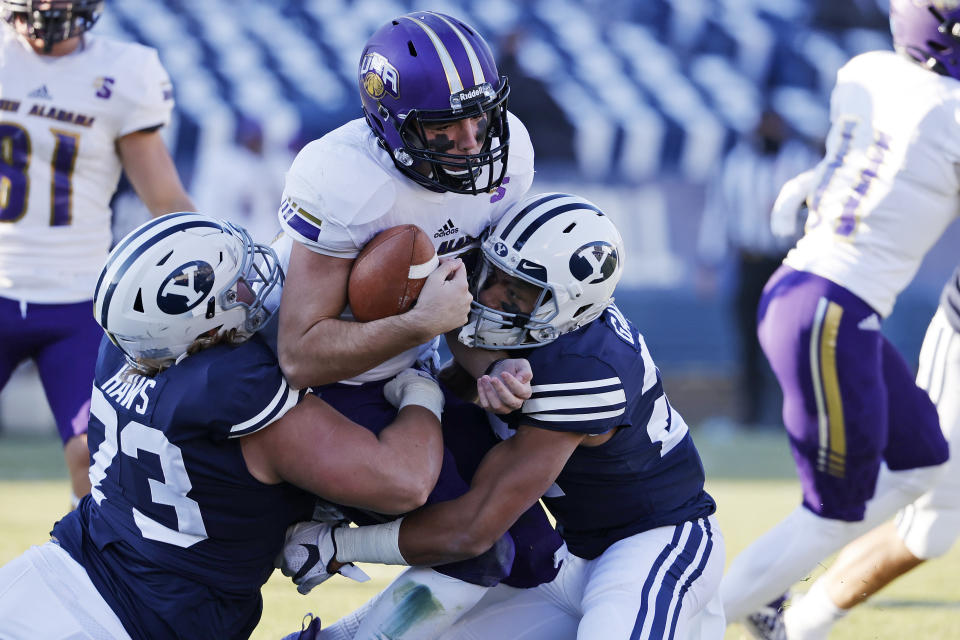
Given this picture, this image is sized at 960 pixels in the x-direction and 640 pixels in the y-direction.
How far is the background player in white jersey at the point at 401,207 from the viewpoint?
2566 mm

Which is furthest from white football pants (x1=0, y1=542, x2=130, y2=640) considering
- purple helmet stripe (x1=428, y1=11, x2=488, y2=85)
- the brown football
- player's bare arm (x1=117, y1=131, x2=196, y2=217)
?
player's bare arm (x1=117, y1=131, x2=196, y2=217)

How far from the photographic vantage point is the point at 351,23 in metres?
10.1

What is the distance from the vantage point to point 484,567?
2.71 metres

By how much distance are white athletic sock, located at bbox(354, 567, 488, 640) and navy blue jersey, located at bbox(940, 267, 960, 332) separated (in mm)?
2032

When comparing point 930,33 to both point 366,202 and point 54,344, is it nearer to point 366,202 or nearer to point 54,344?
point 366,202

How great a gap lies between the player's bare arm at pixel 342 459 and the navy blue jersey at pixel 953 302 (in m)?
2.12

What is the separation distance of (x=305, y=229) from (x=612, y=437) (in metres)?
0.86

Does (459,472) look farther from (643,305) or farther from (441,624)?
(643,305)

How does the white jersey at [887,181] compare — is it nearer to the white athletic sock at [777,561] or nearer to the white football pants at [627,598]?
the white athletic sock at [777,561]

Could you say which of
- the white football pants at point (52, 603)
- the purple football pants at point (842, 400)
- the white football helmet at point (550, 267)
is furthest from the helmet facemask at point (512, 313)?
the purple football pants at point (842, 400)

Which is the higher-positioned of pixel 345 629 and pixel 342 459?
pixel 342 459

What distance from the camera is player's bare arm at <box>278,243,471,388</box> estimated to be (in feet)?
8.34

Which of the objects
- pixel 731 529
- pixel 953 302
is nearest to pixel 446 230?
pixel 953 302

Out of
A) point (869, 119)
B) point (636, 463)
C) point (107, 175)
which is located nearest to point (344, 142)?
point (636, 463)
